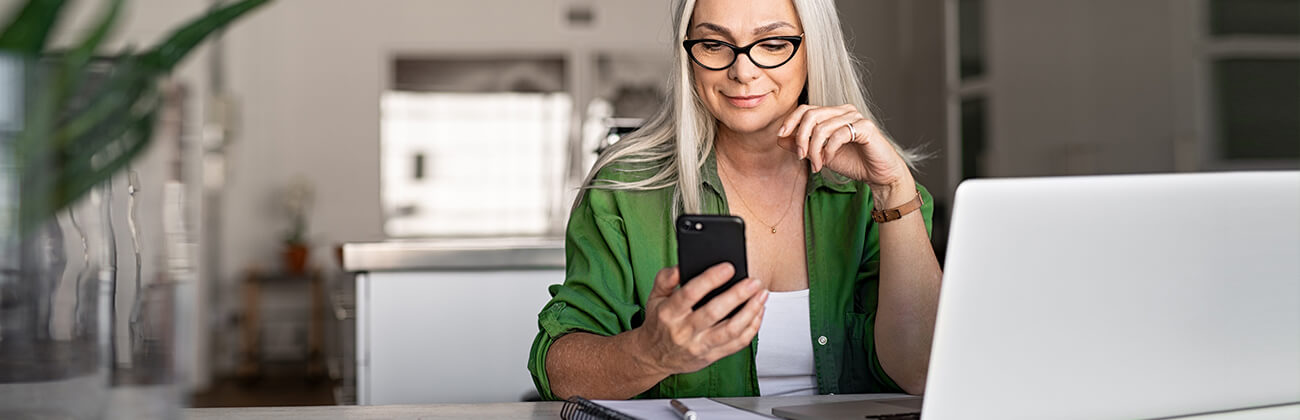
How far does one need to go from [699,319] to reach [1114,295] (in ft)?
1.09

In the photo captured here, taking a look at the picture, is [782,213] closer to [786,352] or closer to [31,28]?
[786,352]

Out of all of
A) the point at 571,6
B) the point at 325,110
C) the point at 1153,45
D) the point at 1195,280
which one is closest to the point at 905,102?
the point at 571,6

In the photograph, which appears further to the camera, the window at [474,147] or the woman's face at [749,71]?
the window at [474,147]

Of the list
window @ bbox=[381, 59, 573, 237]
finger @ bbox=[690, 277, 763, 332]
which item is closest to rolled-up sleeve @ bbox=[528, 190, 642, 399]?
finger @ bbox=[690, 277, 763, 332]

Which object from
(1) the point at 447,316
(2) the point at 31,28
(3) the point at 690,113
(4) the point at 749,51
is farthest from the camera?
(1) the point at 447,316

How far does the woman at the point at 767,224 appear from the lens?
126cm

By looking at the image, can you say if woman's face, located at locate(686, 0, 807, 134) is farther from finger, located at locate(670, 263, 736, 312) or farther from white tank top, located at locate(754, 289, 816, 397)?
finger, located at locate(670, 263, 736, 312)

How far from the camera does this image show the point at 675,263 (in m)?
1.41

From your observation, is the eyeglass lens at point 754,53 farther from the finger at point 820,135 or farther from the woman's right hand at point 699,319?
the woman's right hand at point 699,319

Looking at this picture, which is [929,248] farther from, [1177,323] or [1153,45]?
[1153,45]

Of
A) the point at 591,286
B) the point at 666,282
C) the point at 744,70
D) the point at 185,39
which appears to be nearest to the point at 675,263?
the point at 591,286

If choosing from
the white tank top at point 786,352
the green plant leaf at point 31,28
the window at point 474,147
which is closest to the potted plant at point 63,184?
the green plant leaf at point 31,28

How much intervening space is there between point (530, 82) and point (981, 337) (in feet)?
19.9

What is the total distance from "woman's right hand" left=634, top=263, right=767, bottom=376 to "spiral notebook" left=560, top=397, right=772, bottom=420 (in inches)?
1.8
